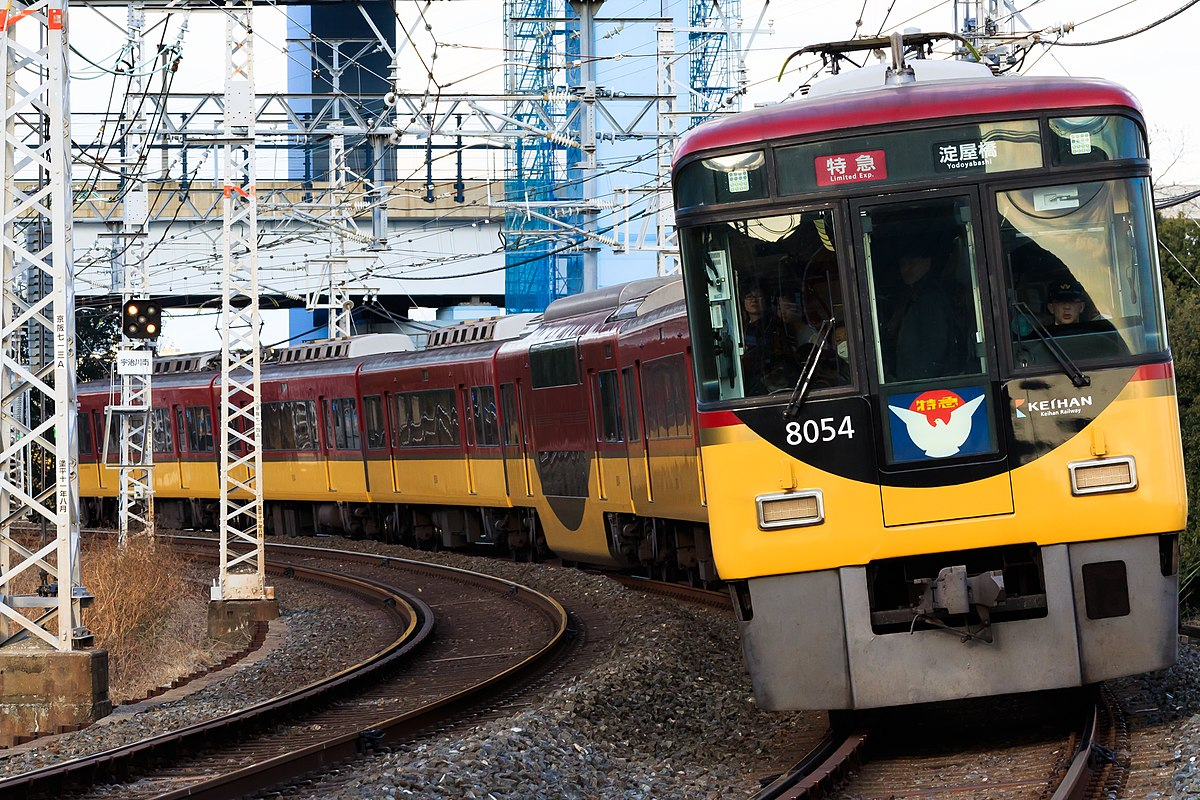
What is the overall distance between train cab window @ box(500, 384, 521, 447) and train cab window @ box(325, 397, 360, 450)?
6.05 meters

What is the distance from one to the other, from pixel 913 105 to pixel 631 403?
858 centimetres

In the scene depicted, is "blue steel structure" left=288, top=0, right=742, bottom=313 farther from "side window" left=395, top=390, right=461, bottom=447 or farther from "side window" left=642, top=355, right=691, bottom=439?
"side window" left=642, top=355, right=691, bottom=439

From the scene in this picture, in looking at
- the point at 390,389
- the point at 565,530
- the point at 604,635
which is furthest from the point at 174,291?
the point at 604,635

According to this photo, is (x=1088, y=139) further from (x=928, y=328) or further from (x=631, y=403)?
(x=631, y=403)

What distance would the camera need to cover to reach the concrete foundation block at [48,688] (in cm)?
1169

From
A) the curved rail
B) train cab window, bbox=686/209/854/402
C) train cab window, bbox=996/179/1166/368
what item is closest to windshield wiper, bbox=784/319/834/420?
train cab window, bbox=686/209/854/402

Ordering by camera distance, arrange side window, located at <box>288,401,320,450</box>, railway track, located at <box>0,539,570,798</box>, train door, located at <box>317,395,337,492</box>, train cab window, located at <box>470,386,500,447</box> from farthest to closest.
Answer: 1. side window, located at <box>288,401,320,450</box>
2. train door, located at <box>317,395,337,492</box>
3. train cab window, located at <box>470,386,500,447</box>
4. railway track, located at <box>0,539,570,798</box>

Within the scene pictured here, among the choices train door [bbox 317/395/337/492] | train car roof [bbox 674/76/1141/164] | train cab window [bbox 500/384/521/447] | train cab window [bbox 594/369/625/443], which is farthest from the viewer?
train door [bbox 317/395/337/492]

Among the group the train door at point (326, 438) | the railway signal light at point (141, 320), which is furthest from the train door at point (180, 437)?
the railway signal light at point (141, 320)

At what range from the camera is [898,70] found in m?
8.66

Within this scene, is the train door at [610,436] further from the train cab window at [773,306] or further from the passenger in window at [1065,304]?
the passenger in window at [1065,304]

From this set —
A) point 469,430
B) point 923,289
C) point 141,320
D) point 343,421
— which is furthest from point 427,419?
point 923,289

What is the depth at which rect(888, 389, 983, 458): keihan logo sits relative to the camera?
7875 mm

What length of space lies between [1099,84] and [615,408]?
31.0 feet
